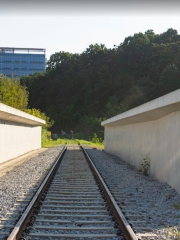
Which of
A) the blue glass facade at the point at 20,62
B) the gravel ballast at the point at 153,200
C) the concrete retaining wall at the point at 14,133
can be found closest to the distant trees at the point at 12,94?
the concrete retaining wall at the point at 14,133

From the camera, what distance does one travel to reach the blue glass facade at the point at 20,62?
128750 mm

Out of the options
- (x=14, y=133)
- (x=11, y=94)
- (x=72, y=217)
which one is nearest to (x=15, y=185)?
(x=72, y=217)

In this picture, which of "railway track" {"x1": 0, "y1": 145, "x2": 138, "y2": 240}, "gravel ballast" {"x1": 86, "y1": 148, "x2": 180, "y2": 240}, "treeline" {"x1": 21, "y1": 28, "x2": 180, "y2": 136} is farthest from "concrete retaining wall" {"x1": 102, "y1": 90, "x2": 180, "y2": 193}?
"treeline" {"x1": 21, "y1": 28, "x2": 180, "y2": 136}

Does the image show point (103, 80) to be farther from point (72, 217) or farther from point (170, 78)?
point (72, 217)

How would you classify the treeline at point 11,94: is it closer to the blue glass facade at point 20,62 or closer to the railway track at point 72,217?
the railway track at point 72,217

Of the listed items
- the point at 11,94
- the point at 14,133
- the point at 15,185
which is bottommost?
the point at 15,185

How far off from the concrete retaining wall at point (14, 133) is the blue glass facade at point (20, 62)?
10615 centimetres

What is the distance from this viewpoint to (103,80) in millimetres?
67375

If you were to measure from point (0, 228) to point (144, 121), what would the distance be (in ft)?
30.2

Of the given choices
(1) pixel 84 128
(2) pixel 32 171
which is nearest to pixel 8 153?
(2) pixel 32 171

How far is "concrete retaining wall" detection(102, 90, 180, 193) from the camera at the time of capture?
28.7 ft

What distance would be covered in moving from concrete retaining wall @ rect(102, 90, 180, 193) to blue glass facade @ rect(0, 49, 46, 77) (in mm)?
117702

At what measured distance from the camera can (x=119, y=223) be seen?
18.9 feet

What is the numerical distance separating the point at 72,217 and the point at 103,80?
6203cm
